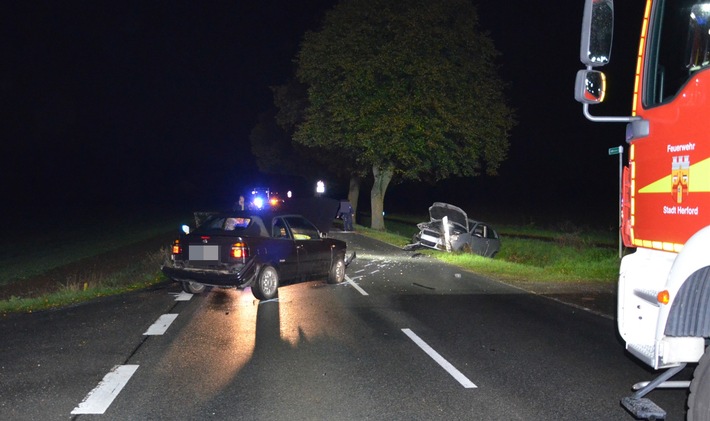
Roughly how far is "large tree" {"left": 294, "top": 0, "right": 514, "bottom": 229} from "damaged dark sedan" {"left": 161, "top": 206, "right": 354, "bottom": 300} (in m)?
15.7

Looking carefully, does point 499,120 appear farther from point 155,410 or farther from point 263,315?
point 155,410

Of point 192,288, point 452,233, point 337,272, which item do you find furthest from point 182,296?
point 452,233

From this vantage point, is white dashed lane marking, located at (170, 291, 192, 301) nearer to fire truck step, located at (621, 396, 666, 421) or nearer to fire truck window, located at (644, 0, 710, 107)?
fire truck step, located at (621, 396, 666, 421)

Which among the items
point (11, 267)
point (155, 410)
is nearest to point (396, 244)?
point (11, 267)

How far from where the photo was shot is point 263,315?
34.2 feet

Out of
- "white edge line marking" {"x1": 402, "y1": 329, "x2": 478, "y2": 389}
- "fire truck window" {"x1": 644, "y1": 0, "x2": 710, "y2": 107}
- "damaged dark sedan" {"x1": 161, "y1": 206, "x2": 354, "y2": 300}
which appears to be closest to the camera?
"fire truck window" {"x1": 644, "y1": 0, "x2": 710, "y2": 107}

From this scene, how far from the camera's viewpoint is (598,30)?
5.39 meters

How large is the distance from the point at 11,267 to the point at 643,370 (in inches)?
880

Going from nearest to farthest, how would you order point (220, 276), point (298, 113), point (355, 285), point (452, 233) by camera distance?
point (220, 276), point (355, 285), point (452, 233), point (298, 113)

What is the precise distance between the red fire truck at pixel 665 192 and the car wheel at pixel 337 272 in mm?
8711

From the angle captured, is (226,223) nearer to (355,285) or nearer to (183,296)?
(183,296)

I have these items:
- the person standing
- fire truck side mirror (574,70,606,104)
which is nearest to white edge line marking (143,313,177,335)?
fire truck side mirror (574,70,606,104)

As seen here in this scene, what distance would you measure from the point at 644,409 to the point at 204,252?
27.0 feet

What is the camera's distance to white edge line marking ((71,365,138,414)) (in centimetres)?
577
